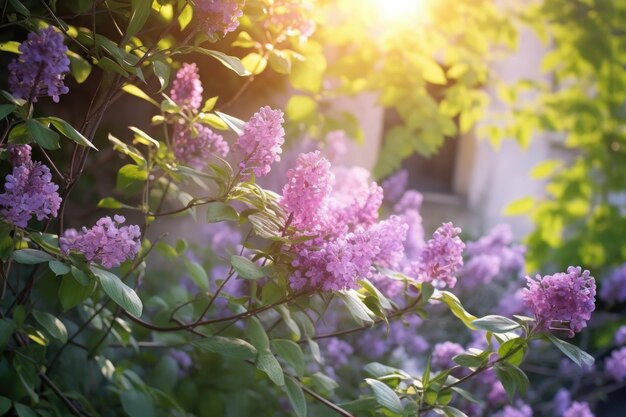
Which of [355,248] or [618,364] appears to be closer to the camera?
[355,248]

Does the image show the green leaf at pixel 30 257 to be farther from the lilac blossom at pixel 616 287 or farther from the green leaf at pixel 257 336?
the lilac blossom at pixel 616 287

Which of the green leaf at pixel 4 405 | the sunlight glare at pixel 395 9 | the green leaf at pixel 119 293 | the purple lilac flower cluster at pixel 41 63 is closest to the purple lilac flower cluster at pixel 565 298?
the green leaf at pixel 119 293

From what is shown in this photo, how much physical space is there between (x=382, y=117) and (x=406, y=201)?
16.1 ft

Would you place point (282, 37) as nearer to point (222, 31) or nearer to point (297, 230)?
point (222, 31)

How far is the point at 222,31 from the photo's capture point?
152 centimetres

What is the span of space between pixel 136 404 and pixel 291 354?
1.66 ft

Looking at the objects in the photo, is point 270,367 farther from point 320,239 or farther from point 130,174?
point 130,174

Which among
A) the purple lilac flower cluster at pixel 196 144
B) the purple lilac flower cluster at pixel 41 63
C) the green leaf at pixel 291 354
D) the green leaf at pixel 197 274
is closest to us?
the purple lilac flower cluster at pixel 41 63

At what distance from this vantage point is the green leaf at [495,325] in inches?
58.3

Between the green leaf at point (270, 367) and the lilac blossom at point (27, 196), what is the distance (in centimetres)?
48

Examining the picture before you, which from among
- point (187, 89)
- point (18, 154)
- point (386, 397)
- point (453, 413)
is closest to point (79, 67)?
point (187, 89)

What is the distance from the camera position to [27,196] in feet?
4.46

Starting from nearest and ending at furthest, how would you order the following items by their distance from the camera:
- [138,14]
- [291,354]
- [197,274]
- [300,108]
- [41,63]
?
[41,63] < [138,14] < [291,354] < [197,274] < [300,108]

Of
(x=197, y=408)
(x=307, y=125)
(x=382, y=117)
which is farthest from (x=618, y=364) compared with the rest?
(x=382, y=117)
